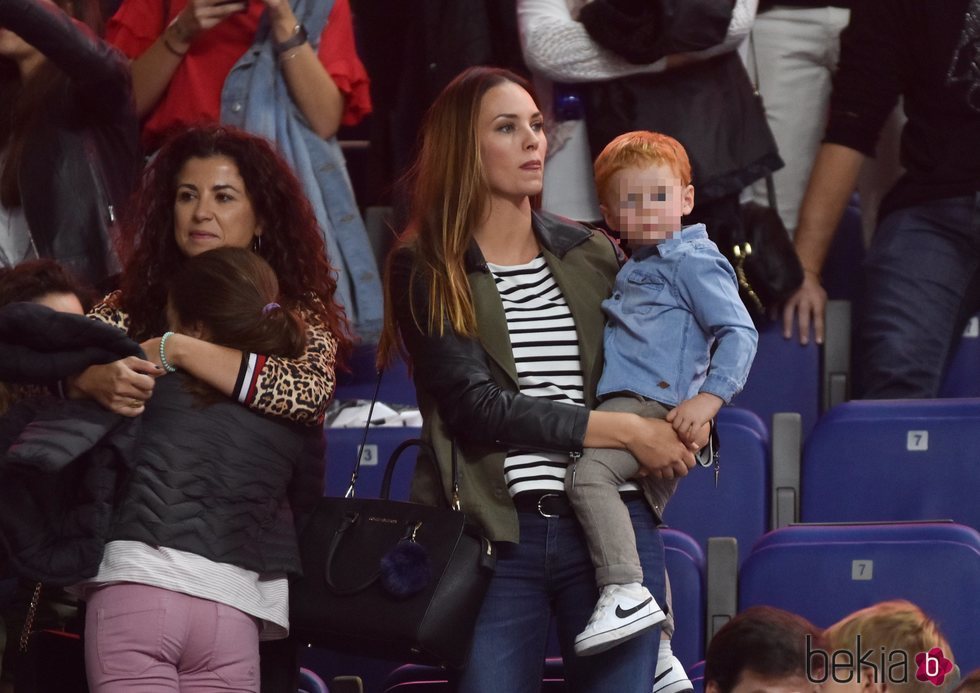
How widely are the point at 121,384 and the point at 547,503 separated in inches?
26.8

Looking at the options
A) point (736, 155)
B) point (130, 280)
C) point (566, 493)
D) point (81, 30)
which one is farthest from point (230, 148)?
point (736, 155)

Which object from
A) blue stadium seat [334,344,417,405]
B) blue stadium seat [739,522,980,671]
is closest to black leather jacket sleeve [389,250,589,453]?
blue stadium seat [739,522,980,671]

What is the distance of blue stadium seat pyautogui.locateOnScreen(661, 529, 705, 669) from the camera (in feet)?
9.33

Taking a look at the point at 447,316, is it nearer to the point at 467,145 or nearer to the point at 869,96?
the point at 467,145

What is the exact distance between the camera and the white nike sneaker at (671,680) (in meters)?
2.57

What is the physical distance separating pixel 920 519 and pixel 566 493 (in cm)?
100

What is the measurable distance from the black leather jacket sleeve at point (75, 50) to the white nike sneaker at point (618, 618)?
161 centimetres

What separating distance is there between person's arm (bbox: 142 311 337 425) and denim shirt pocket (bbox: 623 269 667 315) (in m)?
0.52

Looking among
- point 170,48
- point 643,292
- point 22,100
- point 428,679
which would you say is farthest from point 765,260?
point 22,100

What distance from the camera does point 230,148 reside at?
288 centimetres

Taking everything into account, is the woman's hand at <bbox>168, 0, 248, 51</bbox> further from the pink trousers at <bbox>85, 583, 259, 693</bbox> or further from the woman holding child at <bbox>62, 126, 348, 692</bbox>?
the pink trousers at <bbox>85, 583, 259, 693</bbox>

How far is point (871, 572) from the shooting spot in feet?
9.19

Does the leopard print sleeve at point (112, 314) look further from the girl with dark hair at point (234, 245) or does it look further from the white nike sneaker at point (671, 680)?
the white nike sneaker at point (671, 680)

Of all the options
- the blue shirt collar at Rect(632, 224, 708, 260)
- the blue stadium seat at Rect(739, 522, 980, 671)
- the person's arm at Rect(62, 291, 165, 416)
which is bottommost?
the blue stadium seat at Rect(739, 522, 980, 671)
